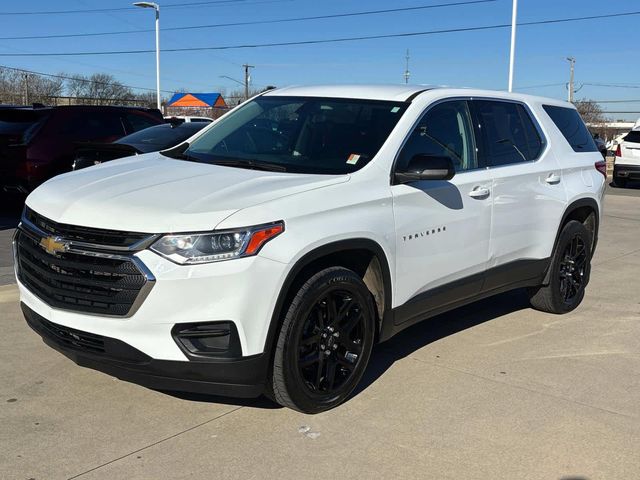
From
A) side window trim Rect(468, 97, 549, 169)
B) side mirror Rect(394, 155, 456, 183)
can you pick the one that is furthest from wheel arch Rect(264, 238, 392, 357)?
side window trim Rect(468, 97, 549, 169)

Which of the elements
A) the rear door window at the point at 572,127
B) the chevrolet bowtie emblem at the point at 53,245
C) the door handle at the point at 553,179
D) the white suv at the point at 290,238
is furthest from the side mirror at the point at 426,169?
the rear door window at the point at 572,127

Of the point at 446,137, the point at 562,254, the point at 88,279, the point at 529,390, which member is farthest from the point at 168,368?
the point at 562,254

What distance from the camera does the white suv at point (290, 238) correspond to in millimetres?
3303

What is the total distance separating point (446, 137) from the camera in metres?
4.73

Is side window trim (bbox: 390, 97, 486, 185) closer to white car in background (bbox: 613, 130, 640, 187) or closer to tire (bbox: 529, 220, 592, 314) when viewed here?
tire (bbox: 529, 220, 592, 314)

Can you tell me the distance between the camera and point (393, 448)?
3.51 metres

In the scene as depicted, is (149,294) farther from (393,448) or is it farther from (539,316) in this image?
(539,316)

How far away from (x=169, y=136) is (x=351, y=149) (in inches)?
218

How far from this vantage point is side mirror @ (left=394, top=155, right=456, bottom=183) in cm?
406

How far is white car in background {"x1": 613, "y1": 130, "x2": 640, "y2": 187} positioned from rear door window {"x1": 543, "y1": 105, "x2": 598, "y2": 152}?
1357cm

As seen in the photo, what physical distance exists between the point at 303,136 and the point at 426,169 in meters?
0.92

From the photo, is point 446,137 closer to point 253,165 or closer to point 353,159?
point 353,159

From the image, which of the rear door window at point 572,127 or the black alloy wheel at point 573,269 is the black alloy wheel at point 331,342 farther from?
the rear door window at point 572,127

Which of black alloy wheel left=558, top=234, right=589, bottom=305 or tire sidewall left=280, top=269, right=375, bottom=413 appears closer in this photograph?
tire sidewall left=280, top=269, right=375, bottom=413
